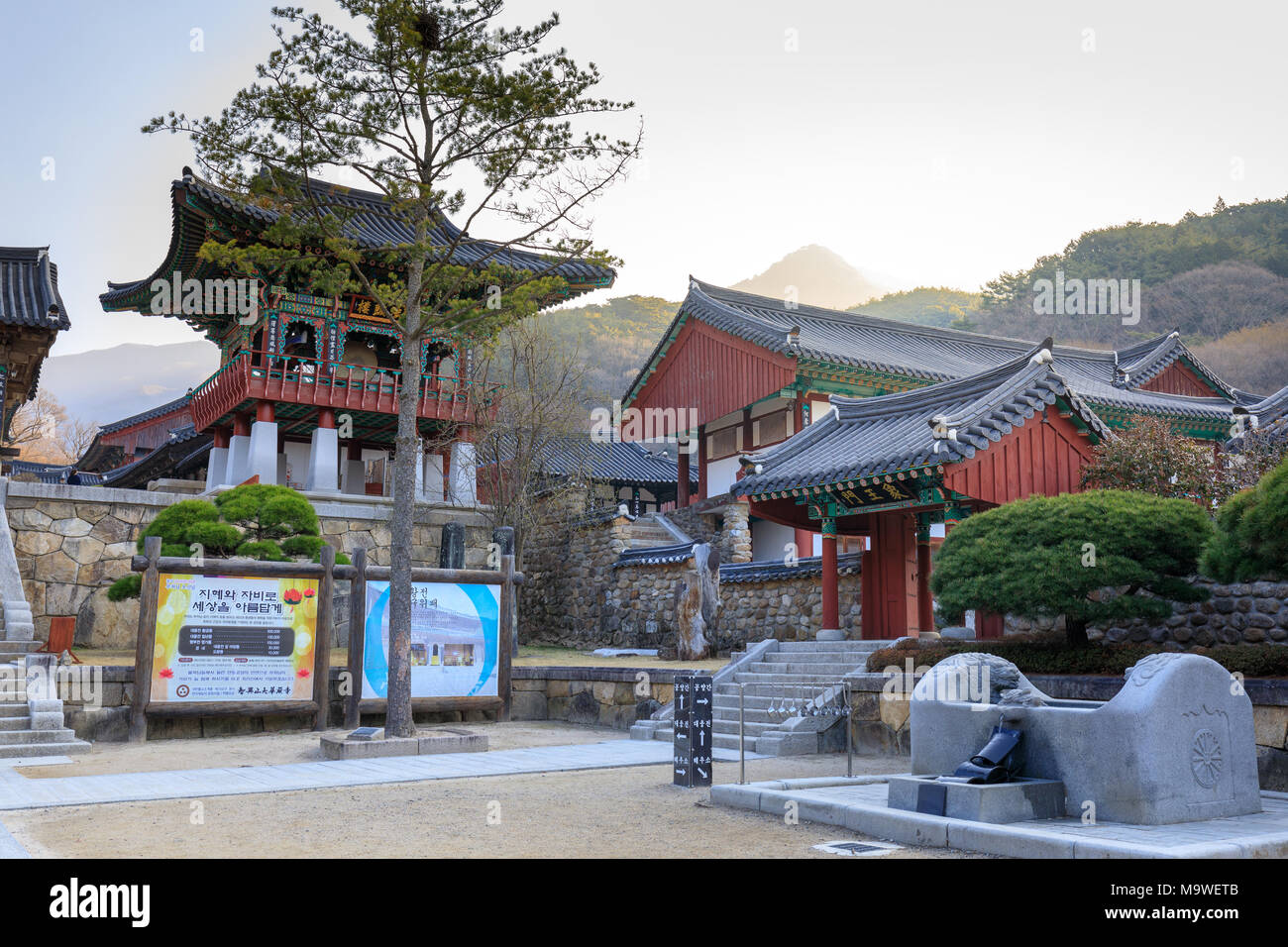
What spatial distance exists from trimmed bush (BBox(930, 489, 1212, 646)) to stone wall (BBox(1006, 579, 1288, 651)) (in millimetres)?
453

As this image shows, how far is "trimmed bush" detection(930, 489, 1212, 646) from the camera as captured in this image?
33.7ft

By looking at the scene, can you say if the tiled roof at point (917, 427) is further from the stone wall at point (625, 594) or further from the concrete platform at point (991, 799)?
the concrete platform at point (991, 799)

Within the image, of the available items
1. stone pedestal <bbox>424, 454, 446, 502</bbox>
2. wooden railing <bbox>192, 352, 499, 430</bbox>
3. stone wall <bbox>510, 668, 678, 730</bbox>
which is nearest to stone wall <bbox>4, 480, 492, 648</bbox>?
wooden railing <bbox>192, 352, 499, 430</bbox>

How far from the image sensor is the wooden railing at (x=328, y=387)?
2662 cm

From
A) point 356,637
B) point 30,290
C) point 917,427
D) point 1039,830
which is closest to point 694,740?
point 1039,830

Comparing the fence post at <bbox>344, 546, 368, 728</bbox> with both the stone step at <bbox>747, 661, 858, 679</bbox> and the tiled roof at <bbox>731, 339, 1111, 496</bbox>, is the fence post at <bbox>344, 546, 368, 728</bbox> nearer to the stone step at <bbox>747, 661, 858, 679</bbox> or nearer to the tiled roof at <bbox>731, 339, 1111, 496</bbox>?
the stone step at <bbox>747, 661, 858, 679</bbox>

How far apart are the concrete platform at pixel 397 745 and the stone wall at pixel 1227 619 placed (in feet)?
26.3

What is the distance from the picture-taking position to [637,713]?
15758 millimetres

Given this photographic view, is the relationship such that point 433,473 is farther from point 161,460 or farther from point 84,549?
point 161,460

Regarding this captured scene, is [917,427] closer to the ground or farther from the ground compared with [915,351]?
closer to the ground

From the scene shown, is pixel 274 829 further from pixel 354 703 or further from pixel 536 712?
pixel 536 712

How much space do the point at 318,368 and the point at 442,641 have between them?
14.3 meters


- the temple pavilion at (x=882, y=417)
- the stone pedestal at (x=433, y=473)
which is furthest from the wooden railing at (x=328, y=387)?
Result: the temple pavilion at (x=882, y=417)

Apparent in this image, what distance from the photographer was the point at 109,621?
1936 centimetres
